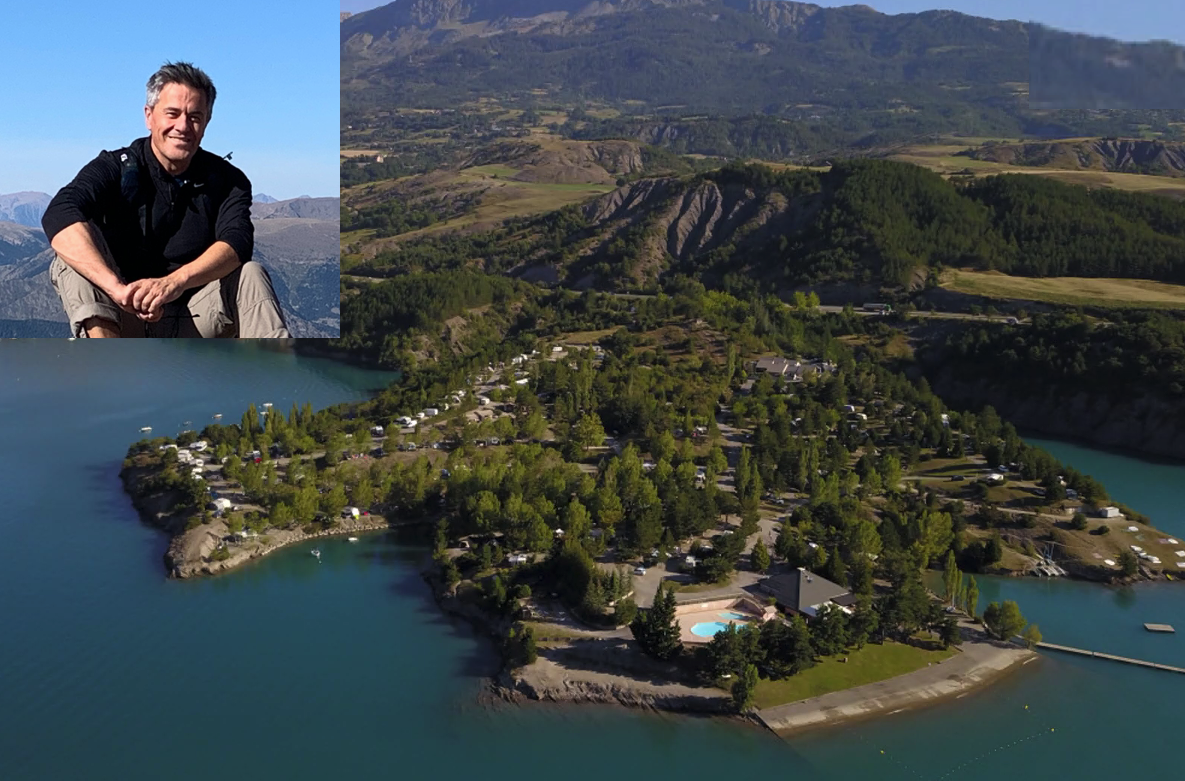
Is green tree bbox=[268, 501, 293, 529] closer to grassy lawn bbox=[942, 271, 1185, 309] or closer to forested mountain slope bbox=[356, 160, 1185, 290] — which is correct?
forested mountain slope bbox=[356, 160, 1185, 290]

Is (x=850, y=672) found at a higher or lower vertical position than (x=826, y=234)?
lower

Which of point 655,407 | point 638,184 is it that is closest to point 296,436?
point 655,407

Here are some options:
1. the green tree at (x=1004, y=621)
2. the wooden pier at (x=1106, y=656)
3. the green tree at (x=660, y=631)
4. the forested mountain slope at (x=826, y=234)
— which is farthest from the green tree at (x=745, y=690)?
the forested mountain slope at (x=826, y=234)

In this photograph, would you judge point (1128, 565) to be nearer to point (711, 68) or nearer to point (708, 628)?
Answer: point (708, 628)

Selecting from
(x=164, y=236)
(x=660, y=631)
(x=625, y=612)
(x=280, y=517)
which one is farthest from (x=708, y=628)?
(x=164, y=236)

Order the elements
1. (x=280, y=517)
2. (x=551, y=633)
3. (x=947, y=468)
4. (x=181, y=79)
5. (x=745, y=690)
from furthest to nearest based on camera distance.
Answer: (x=947, y=468) < (x=280, y=517) < (x=551, y=633) < (x=745, y=690) < (x=181, y=79)

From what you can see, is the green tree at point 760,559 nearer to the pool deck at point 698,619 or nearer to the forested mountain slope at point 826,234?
the pool deck at point 698,619
